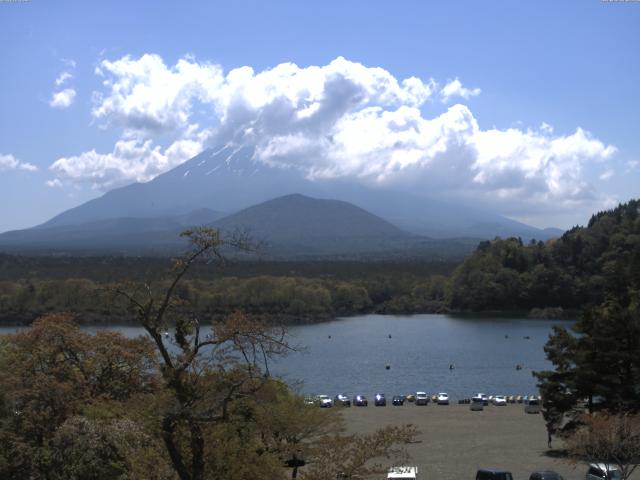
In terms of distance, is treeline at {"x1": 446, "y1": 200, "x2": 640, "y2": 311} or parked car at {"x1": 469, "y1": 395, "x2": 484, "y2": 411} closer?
parked car at {"x1": 469, "y1": 395, "x2": 484, "y2": 411}

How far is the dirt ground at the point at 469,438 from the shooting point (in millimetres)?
15781

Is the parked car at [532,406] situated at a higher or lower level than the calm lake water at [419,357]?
higher

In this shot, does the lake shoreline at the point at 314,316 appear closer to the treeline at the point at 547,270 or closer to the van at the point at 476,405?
the treeline at the point at 547,270

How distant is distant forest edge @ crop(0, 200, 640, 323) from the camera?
62.4 meters

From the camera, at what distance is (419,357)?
138 feet

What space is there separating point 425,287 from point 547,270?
1261 cm

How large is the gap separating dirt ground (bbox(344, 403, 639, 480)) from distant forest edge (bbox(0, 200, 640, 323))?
3661 cm

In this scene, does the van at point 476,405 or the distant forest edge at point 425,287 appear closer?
the van at point 476,405

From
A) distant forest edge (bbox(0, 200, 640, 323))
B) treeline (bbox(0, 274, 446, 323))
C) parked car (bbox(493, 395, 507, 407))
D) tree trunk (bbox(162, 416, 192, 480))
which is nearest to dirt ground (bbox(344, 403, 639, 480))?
parked car (bbox(493, 395, 507, 407))

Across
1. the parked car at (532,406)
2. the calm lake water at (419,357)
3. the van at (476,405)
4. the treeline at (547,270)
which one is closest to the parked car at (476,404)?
the van at (476,405)

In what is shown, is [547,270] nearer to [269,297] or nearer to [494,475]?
[269,297]

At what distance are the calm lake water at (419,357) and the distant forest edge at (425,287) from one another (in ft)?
22.7

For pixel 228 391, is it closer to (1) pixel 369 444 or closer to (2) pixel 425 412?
(1) pixel 369 444

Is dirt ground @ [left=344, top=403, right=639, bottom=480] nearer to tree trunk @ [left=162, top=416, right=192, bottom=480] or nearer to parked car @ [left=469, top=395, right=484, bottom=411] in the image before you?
parked car @ [left=469, top=395, right=484, bottom=411]
